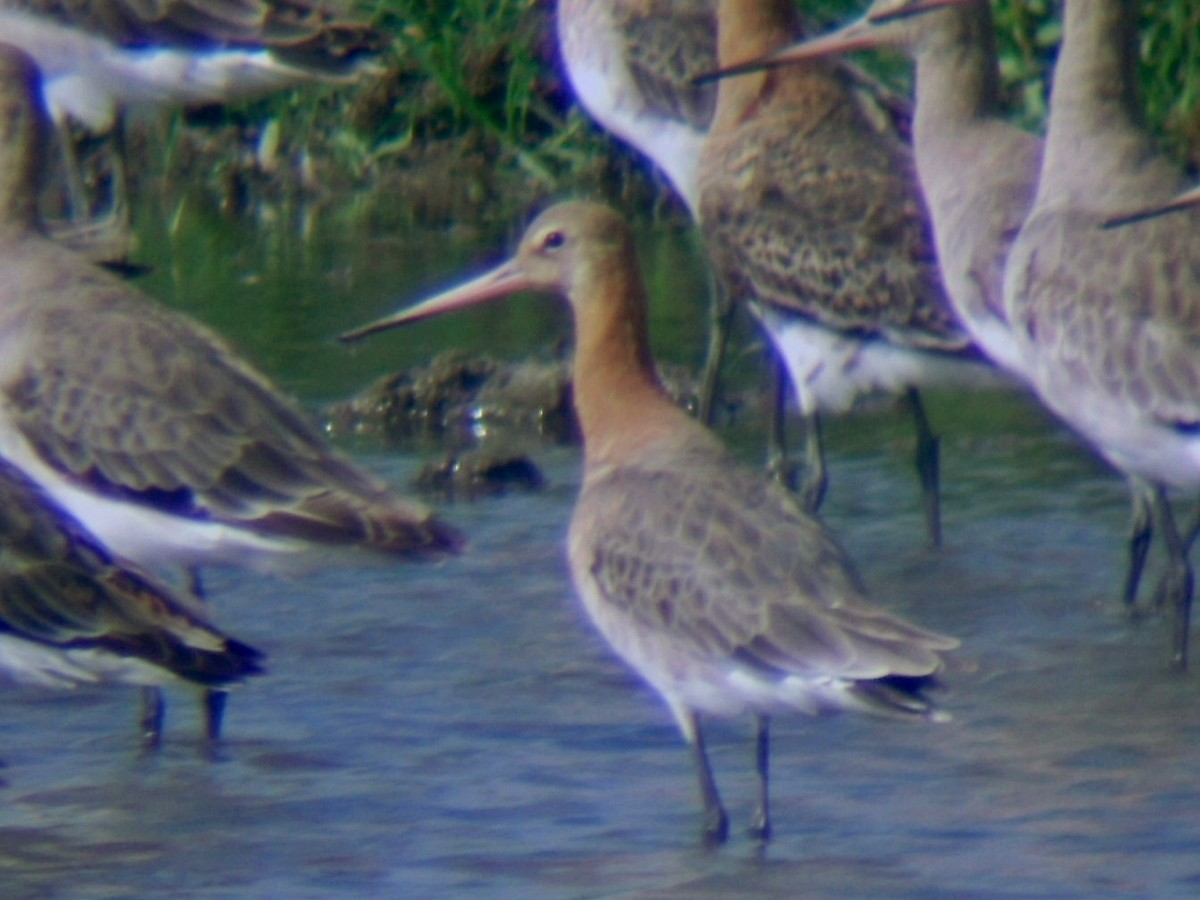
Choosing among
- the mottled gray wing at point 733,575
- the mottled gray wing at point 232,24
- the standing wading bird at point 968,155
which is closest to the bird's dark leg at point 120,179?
the mottled gray wing at point 232,24

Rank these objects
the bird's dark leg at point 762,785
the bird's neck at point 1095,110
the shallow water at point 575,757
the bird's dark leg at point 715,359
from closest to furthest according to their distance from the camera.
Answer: the shallow water at point 575,757 < the bird's dark leg at point 762,785 < the bird's neck at point 1095,110 < the bird's dark leg at point 715,359

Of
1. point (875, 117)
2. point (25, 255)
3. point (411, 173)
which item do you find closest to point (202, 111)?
point (411, 173)

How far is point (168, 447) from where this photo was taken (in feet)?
23.0

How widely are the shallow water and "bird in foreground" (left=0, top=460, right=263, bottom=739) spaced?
0.35 m

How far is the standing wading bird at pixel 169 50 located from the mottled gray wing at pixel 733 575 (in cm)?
584

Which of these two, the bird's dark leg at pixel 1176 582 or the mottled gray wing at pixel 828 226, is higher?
the mottled gray wing at pixel 828 226

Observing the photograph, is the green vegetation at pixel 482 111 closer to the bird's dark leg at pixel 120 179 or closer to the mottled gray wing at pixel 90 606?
the bird's dark leg at pixel 120 179

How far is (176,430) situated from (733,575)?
1831 mm

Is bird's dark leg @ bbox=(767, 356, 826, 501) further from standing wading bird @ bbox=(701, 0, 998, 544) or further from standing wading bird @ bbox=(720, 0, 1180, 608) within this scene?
standing wading bird @ bbox=(720, 0, 1180, 608)

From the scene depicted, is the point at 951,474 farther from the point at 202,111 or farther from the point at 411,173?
the point at 202,111

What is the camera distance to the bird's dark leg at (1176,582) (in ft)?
23.7

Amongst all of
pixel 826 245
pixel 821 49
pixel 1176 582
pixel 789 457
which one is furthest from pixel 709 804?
pixel 789 457

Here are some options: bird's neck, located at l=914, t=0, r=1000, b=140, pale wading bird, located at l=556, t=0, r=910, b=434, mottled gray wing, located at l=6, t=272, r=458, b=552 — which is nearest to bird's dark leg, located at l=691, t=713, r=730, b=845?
mottled gray wing, located at l=6, t=272, r=458, b=552

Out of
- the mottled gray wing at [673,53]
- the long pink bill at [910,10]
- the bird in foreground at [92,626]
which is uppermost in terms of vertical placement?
the long pink bill at [910,10]
